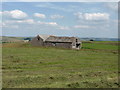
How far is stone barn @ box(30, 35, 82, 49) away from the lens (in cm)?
7450

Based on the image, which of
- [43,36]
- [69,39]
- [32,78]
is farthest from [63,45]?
[32,78]

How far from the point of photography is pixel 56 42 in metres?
77.2

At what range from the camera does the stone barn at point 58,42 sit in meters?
74.5

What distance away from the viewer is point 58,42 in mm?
76688

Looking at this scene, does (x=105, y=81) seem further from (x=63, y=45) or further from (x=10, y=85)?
(x=63, y=45)

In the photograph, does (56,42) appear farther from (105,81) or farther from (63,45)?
(105,81)

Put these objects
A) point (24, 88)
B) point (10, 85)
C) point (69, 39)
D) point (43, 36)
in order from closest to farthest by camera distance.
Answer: point (24, 88), point (10, 85), point (69, 39), point (43, 36)

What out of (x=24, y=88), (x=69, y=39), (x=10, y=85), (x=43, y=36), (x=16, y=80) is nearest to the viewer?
(x=24, y=88)

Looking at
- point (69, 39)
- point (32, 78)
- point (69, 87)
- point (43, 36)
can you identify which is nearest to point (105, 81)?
point (69, 87)

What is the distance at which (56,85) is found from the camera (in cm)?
1377

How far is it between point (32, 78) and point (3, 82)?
2.26 meters

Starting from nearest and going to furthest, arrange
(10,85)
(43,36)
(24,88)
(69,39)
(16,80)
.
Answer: (24,88), (10,85), (16,80), (69,39), (43,36)

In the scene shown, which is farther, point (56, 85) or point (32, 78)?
point (32, 78)

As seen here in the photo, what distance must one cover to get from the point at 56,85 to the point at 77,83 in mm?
1543
